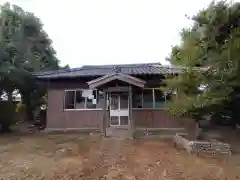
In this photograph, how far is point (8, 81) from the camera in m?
18.6

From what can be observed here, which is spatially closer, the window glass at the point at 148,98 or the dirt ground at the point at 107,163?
the dirt ground at the point at 107,163

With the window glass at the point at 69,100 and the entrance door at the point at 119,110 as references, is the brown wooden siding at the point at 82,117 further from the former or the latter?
the entrance door at the point at 119,110

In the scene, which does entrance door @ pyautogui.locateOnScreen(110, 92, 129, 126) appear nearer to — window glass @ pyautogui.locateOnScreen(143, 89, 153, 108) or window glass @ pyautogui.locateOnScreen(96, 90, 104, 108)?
window glass @ pyautogui.locateOnScreen(96, 90, 104, 108)

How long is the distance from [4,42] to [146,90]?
9.82 meters

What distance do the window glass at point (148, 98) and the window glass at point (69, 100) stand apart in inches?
166

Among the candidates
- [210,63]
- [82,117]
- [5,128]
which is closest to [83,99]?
[82,117]

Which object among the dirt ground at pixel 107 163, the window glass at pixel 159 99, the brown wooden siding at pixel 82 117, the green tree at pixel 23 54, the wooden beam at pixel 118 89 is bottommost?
the dirt ground at pixel 107 163

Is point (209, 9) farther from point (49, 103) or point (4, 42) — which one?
point (4, 42)

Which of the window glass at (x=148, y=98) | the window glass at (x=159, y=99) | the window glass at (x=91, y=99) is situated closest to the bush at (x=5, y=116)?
the window glass at (x=91, y=99)

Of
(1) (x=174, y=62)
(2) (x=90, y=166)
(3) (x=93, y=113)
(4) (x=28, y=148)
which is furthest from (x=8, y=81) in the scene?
(2) (x=90, y=166)

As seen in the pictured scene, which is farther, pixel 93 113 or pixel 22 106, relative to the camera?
pixel 22 106

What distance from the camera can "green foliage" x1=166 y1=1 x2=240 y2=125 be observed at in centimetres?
1086

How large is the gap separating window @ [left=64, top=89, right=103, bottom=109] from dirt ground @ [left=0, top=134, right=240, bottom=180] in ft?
15.5

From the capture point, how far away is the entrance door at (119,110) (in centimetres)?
1639
